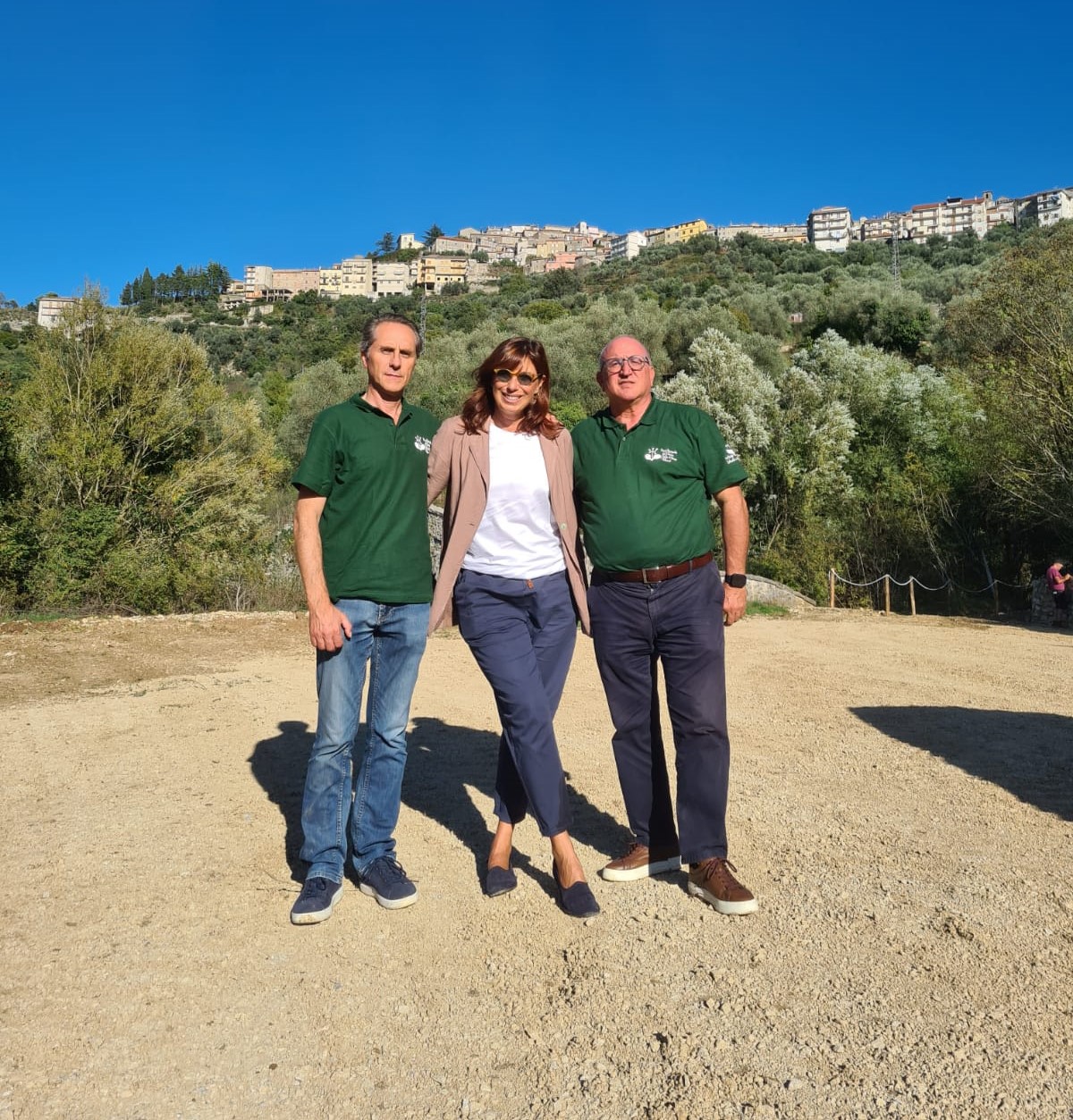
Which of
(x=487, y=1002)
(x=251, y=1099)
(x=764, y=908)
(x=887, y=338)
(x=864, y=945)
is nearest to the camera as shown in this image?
(x=251, y=1099)

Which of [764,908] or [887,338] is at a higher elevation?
[887,338]

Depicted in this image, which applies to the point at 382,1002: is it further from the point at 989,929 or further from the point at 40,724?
the point at 40,724

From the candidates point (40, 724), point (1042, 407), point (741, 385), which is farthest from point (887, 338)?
point (40, 724)

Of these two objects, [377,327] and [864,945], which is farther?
[377,327]

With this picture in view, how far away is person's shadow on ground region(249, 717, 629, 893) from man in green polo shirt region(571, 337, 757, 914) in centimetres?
73

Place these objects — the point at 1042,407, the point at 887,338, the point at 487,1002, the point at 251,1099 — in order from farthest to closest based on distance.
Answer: the point at 887,338, the point at 1042,407, the point at 487,1002, the point at 251,1099

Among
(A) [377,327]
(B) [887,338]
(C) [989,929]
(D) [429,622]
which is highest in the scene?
(B) [887,338]

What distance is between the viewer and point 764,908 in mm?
3250

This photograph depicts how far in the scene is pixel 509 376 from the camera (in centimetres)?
323

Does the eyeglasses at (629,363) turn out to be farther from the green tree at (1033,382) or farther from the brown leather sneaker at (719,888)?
the green tree at (1033,382)

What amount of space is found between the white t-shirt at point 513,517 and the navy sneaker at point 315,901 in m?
1.26

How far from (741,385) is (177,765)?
82.9ft

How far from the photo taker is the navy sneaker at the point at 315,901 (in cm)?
311

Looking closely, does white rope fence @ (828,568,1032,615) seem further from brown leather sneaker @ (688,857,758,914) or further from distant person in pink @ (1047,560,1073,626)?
brown leather sneaker @ (688,857,758,914)
